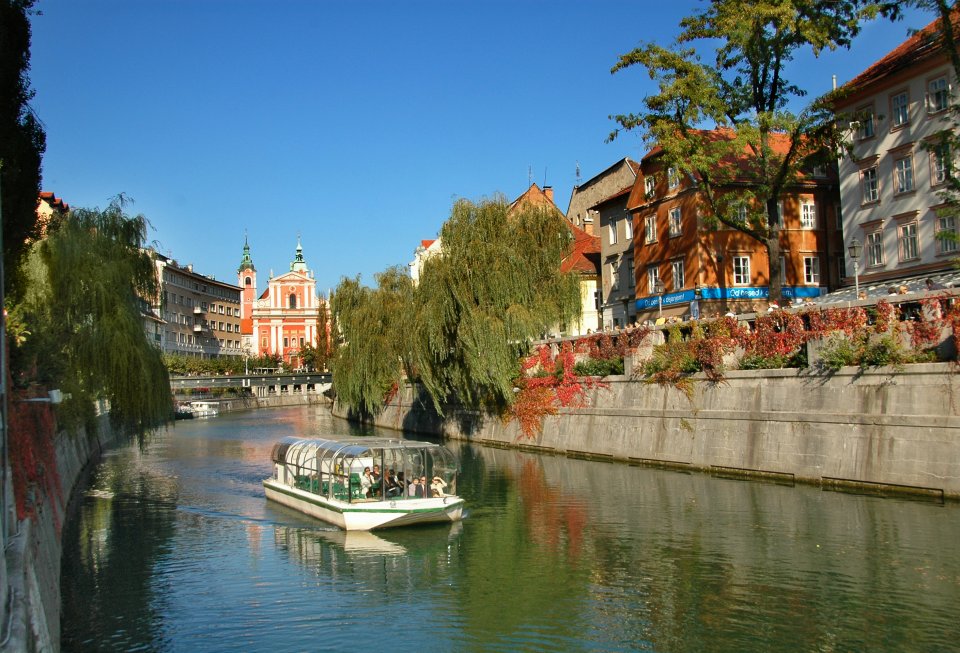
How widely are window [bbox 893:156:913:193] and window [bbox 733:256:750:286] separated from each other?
35.6 ft

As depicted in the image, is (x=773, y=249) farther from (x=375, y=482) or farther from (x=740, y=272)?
(x=375, y=482)

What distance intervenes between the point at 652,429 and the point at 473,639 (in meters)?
21.7

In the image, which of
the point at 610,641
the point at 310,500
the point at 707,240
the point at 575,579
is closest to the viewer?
the point at 610,641

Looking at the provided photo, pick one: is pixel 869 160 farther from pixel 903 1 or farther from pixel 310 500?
pixel 310 500

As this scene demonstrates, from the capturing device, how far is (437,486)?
25797 millimetres

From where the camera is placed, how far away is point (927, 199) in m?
37.8

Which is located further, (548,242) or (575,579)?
(548,242)

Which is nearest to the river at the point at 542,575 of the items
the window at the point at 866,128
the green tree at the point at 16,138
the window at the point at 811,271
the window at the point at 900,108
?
the green tree at the point at 16,138

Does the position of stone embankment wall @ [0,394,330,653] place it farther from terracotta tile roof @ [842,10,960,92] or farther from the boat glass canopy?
terracotta tile roof @ [842,10,960,92]

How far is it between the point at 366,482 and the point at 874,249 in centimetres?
2789

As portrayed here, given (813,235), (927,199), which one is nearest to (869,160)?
(927,199)

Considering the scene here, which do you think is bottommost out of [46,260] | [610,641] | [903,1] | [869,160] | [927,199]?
[610,641]

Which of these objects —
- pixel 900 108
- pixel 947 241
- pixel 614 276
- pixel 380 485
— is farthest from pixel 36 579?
pixel 614 276

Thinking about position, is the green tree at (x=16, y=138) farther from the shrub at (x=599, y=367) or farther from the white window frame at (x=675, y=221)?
the white window frame at (x=675, y=221)
